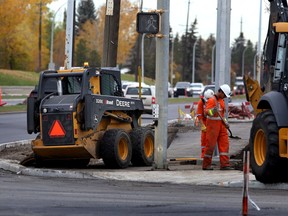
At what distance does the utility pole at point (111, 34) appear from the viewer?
80.8 feet

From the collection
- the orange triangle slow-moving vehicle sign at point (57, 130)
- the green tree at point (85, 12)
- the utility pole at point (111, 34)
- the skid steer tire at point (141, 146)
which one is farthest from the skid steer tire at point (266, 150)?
the green tree at point (85, 12)

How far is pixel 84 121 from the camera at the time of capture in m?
17.4

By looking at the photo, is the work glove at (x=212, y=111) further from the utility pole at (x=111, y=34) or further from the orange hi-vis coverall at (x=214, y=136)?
the utility pole at (x=111, y=34)

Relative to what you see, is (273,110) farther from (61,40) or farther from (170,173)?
(61,40)

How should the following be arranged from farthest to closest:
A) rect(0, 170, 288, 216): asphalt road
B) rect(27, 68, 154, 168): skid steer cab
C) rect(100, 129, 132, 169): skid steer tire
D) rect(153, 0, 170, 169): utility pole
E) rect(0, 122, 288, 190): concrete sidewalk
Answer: rect(100, 129, 132, 169): skid steer tire
rect(27, 68, 154, 168): skid steer cab
rect(153, 0, 170, 169): utility pole
rect(0, 122, 288, 190): concrete sidewalk
rect(0, 170, 288, 216): asphalt road

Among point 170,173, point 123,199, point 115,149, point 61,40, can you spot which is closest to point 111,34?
point 115,149

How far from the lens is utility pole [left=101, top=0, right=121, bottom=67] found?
24.6 m

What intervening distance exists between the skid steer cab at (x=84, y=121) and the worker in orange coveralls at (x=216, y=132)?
1.89m

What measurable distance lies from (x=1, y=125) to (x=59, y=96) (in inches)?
616

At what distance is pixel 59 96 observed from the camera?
18.0 meters

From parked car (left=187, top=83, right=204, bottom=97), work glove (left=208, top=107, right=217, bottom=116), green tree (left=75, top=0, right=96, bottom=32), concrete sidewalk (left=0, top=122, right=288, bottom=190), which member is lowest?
parked car (left=187, top=83, right=204, bottom=97)

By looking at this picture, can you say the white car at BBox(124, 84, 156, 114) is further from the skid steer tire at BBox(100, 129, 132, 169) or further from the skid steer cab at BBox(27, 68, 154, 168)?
the skid steer tire at BBox(100, 129, 132, 169)

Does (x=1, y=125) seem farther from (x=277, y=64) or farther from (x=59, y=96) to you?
(x=277, y=64)

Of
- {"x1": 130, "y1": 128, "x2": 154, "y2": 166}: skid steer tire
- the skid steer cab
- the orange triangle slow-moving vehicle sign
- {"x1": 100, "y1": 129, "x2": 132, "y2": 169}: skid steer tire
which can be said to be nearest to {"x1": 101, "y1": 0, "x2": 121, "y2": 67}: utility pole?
the skid steer cab
